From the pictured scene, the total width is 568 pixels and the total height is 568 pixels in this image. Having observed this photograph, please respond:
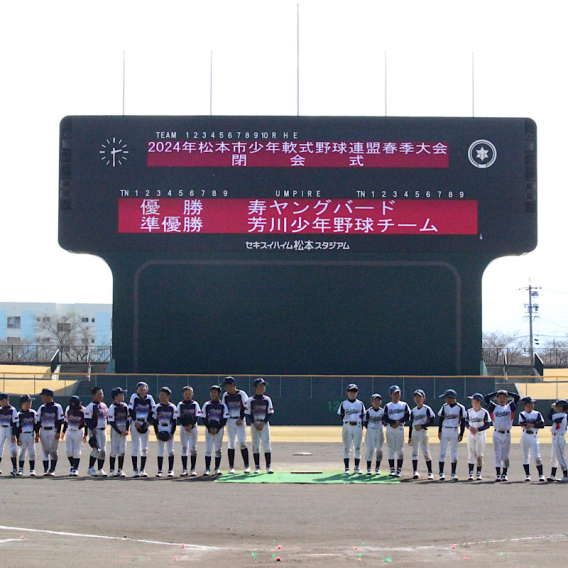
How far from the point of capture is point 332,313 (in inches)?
1031

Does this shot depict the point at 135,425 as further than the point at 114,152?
No

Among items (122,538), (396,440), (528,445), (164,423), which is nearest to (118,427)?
(164,423)

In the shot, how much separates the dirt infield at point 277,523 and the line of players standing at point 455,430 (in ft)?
1.91

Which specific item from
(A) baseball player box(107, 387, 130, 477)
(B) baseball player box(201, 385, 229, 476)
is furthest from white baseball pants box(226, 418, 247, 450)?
(A) baseball player box(107, 387, 130, 477)

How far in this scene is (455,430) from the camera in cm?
1541

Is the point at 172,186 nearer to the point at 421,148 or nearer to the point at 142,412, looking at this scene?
the point at 421,148

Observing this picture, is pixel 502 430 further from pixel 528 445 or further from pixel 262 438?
pixel 262 438

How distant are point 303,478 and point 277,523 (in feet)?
14.5

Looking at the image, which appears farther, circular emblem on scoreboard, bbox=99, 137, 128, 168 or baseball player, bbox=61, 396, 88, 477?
circular emblem on scoreboard, bbox=99, 137, 128, 168

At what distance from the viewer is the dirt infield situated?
8.72m

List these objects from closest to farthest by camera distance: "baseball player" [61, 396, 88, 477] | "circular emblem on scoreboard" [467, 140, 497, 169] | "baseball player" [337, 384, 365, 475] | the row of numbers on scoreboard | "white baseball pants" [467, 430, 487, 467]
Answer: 1. "white baseball pants" [467, 430, 487, 467]
2. "baseball player" [61, 396, 88, 477]
3. "baseball player" [337, 384, 365, 475]
4. the row of numbers on scoreboard
5. "circular emblem on scoreboard" [467, 140, 497, 169]

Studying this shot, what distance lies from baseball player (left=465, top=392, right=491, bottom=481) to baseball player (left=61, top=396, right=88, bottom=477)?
262 inches

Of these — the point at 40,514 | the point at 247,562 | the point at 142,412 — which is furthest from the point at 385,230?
the point at 247,562

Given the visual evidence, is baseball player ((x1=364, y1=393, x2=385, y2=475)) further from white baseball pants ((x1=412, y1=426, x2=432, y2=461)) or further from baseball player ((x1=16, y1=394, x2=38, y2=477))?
baseball player ((x1=16, y1=394, x2=38, y2=477))
